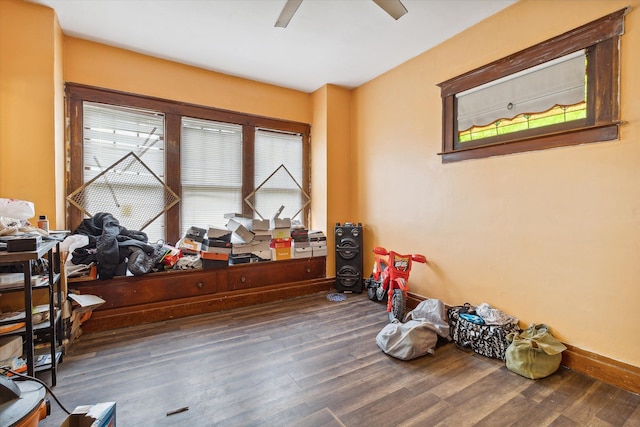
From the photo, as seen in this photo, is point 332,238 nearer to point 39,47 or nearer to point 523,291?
point 523,291

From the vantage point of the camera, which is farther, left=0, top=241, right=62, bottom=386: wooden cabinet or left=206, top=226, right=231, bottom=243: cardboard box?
left=206, top=226, right=231, bottom=243: cardboard box

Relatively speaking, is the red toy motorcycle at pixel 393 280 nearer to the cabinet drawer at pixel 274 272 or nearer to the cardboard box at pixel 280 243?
the cabinet drawer at pixel 274 272

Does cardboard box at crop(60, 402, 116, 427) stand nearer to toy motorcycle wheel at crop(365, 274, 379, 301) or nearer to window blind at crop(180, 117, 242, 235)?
window blind at crop(180, 117, 242, 235)

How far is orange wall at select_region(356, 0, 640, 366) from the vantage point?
6.12 feet

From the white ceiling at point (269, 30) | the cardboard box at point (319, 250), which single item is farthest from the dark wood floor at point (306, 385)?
the white ceiling at point (269, 30)

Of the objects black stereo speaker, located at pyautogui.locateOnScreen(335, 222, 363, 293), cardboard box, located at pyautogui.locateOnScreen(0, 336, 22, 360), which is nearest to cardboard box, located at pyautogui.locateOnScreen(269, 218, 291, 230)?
black stereo speaker, located at pyautogui.locateOnScreen(335, 222, 363, 293)

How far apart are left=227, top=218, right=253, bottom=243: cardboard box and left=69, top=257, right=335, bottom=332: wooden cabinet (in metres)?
0.32

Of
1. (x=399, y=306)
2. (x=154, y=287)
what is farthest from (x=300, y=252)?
(x=154, y=287)

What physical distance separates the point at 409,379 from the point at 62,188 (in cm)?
348

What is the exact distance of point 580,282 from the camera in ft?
6.70

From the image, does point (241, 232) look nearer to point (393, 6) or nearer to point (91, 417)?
point (91, 417)

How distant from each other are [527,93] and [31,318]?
11.8ft

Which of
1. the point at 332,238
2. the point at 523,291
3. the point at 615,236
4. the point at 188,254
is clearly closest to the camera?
the point at 615,236

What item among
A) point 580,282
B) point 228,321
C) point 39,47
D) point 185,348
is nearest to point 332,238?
point 228,321
